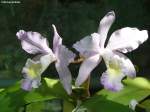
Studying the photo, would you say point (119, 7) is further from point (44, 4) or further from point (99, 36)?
point (99, 36)

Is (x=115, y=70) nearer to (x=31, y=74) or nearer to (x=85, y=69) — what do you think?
(x=85, y=69)

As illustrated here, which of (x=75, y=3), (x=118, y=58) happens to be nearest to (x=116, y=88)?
(x=118, y=58)

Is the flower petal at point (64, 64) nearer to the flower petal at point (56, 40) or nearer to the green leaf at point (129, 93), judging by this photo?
the flower petal at point (56, 40)

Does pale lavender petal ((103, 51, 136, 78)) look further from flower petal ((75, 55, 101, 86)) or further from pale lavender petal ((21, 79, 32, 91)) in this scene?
pale lavender petal ((21, 79, 32, 91))

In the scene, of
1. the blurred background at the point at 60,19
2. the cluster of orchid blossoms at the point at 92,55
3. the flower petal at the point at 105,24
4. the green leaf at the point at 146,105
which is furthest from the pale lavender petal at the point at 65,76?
the blurred background at the point at 60,19

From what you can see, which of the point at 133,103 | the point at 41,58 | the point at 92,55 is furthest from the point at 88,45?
the point at 133,103

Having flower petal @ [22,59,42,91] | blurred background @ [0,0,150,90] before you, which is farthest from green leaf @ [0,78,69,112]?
blurred background @ [0,0,150,90]

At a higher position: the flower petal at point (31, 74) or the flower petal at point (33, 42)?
the flower petal at point (33, 42)
